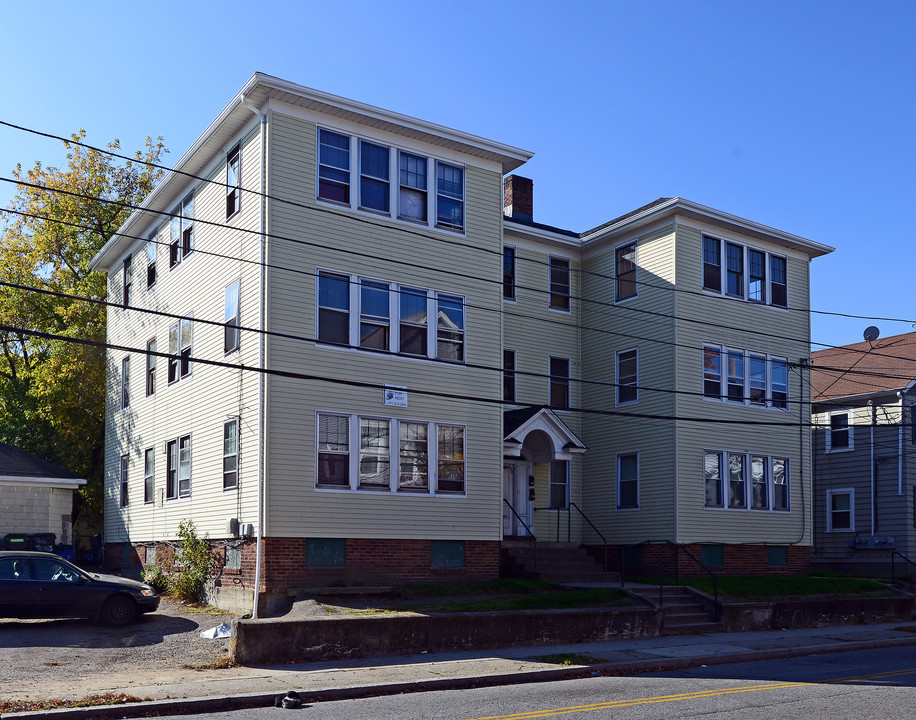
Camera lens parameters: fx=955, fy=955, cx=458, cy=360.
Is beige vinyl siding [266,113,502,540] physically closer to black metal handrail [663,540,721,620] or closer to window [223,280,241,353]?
window [223,280,241,353]

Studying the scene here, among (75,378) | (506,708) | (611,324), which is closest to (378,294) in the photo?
(611,324)

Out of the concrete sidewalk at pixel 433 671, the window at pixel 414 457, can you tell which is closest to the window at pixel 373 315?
Result: the window at pixel 414 457

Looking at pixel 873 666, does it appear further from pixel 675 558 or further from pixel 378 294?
pixel 378 294

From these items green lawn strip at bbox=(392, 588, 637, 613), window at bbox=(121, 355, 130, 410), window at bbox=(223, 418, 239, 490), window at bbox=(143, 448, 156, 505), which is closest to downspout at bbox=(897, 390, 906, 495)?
green lawn strip at bbox=(392, 588, 637, 613)

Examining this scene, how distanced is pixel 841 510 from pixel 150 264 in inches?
965

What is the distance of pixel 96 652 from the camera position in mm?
16172

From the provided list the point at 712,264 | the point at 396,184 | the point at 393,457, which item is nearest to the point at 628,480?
the point at 712,264

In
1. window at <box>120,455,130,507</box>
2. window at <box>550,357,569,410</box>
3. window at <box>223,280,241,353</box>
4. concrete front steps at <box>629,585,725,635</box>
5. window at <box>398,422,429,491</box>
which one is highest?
window at <box>223,280,241,353</box>

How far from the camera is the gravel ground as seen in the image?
539 inches

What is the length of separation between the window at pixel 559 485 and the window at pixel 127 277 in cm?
1412

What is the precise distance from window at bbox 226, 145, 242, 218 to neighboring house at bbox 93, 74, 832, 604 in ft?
0.24

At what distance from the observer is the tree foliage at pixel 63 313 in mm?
Answer: 34562

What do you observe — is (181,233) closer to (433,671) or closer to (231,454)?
(231,454)

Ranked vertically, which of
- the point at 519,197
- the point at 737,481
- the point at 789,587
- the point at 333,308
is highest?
the point at 519,197
